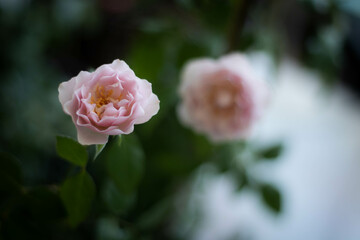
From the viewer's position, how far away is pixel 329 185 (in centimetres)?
126

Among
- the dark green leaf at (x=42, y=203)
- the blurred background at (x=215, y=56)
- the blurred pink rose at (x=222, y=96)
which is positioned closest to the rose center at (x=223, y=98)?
the blurred pink rose at (x=222, y=96)

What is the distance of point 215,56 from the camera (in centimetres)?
57

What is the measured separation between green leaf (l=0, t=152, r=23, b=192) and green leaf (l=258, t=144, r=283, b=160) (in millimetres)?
418

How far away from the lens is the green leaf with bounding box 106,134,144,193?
0.35 metres

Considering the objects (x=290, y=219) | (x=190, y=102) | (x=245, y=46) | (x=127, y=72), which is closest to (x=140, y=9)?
(x=245, y=46)

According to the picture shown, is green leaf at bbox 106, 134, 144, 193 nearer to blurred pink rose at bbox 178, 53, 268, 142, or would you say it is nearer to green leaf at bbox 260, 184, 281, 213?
blurred pink rose at bbox 178, 53, 268, 142

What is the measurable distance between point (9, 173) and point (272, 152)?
431mm

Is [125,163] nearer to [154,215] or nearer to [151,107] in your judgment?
[151,107]

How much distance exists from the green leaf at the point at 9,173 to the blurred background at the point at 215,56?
5 centimetres

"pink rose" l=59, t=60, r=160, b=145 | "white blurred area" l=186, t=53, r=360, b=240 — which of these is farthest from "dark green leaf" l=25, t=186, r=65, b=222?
"white blurred area" l=186, t=53, r=360, b=240

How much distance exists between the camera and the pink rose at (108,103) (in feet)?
0.87

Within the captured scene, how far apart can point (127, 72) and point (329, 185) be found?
1.19 m

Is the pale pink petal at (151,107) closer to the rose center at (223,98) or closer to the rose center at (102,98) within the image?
the rose center at (102,98)

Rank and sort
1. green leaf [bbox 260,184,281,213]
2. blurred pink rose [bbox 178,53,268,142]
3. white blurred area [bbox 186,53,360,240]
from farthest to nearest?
white blurred area [bbox 186,53,360,240], green leaf [bbox 260,184,281,213], blurred pink rose [bbox 178,53,268,142]
